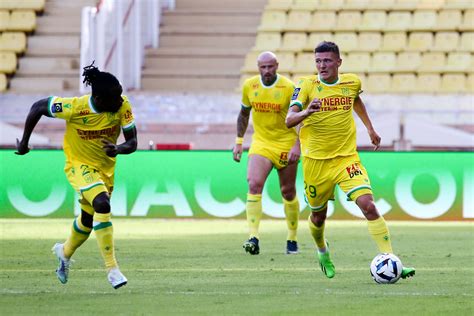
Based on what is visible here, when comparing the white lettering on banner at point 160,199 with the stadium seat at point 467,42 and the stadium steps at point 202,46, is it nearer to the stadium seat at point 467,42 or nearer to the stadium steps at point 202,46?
the stadium steps at point 202,46

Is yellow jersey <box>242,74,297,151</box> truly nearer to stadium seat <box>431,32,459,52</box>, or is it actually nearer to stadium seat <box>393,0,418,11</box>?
stadium seat <box>431,32,459,52</box>

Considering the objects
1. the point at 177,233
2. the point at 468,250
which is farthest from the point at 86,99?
the point at 177,233

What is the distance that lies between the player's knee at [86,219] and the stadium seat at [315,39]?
17.1m

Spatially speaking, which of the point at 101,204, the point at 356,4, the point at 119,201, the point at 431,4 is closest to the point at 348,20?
the point at 356,4

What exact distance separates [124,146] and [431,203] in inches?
431

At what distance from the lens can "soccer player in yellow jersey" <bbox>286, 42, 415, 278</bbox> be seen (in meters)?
11.4

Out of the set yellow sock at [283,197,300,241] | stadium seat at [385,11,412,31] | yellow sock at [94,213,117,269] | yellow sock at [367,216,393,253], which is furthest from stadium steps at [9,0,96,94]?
yellow sock at [367,216,393,253]

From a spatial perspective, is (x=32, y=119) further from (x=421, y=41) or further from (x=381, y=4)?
(x=381, y=4)

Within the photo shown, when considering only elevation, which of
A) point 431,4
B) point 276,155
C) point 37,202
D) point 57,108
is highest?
point 431,4

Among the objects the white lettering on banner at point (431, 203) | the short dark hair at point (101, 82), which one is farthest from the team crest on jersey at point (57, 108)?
the white lettering on banner at point (431, 203)

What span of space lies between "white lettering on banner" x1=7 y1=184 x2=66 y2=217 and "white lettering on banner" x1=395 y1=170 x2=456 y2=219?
5.73 meters

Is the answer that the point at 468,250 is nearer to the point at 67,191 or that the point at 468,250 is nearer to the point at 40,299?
the point at 40,299

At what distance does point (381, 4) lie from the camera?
2858cm

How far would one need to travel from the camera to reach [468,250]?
1503 cm
